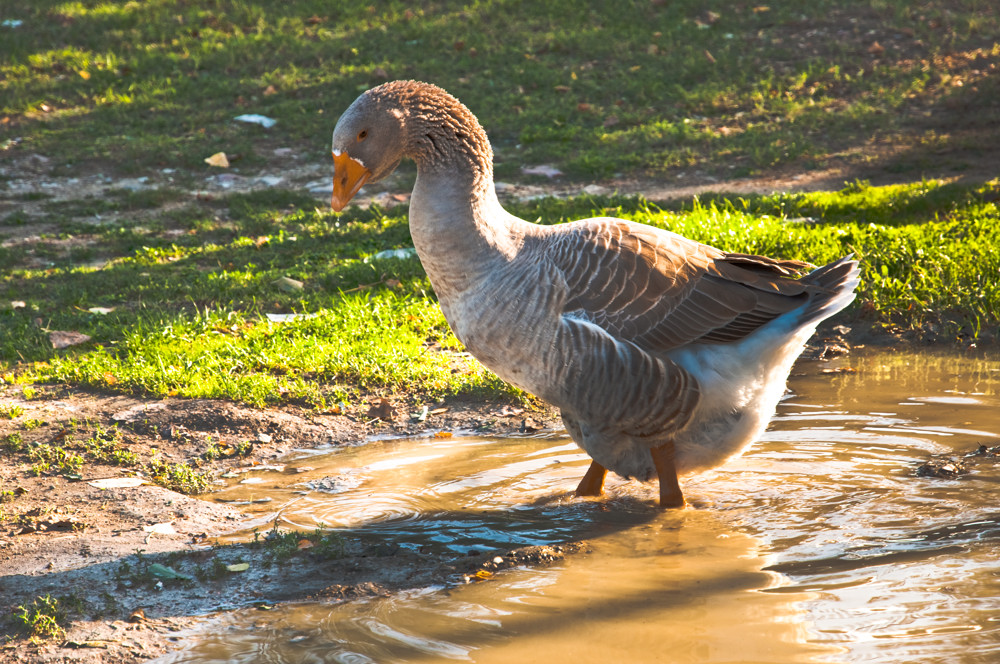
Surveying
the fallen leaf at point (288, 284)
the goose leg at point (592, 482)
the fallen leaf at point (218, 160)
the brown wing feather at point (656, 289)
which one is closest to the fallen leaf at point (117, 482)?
the goose leg at point (592, 482)

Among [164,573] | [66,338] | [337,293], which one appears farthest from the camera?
[337,293]

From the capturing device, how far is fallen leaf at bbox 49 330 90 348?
6.10 meters

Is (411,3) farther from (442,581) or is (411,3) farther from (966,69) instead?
(442,581)

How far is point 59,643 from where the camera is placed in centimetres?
318

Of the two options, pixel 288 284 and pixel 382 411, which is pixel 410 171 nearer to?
pixel 288 284

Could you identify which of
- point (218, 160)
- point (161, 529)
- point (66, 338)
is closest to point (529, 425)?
point (161, 529)

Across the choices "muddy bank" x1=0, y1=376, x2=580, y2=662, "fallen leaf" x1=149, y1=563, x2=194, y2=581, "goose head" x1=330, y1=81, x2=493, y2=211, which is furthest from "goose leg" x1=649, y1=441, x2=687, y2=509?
"fallen leaf" x1=149, y1=563, x2=194, y2=581

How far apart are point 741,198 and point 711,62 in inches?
185

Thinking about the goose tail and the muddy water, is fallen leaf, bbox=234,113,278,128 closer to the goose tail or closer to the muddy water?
the muddy water

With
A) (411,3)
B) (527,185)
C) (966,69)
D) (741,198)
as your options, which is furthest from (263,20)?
Result: (966,69)

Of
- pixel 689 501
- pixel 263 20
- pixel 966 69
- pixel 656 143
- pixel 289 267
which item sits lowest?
pixel 689 501

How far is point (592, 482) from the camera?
4.50 m

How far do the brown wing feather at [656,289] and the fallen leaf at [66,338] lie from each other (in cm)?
364

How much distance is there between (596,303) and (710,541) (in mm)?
1148
